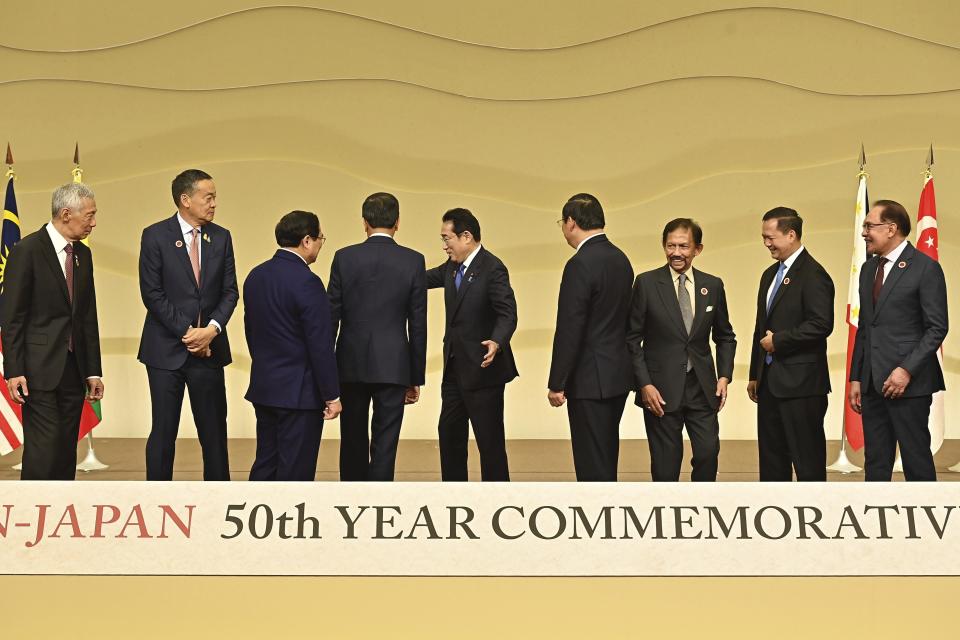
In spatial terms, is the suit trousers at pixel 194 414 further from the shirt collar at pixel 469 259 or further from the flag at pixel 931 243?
the flag at pixel 931 243

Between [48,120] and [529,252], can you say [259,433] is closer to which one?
[529,252]

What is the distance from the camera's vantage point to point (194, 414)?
4.13m

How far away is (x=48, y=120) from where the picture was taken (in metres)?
7.17

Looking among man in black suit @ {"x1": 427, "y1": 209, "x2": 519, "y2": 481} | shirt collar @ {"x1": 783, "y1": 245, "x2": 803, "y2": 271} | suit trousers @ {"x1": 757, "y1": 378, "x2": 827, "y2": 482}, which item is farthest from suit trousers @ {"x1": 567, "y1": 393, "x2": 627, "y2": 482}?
shirt collar @ {"x1": 783, "y1": 245, "x2": 803, "y2": 271}

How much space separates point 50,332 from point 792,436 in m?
2.95

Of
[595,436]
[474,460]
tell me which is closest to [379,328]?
[595,436]

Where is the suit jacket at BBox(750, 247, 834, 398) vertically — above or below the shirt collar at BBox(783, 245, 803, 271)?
below

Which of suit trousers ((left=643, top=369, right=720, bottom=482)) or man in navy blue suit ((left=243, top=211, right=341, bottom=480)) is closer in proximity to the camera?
man in navy blue suit ((left=243, top=211, right=341, bottom=480))

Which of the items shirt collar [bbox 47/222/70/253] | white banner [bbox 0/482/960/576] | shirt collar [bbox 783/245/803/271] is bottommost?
white banner [bbox 0/482/960/576]

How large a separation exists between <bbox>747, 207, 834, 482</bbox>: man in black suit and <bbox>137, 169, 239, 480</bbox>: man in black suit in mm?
2206

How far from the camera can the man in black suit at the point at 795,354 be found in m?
4.25

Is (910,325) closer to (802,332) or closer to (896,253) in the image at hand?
(896,253)

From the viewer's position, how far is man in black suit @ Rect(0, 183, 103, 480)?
400 centimetres

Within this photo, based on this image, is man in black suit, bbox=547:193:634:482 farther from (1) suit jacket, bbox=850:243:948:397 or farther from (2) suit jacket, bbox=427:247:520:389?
(1) suit jacket, bbox=850:243:948:397
